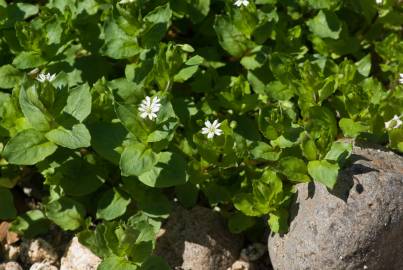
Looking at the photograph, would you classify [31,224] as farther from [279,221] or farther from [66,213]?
A: [279,221]

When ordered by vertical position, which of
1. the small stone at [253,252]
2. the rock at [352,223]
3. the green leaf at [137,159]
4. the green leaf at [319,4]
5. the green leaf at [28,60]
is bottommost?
the small stone at [253,252]

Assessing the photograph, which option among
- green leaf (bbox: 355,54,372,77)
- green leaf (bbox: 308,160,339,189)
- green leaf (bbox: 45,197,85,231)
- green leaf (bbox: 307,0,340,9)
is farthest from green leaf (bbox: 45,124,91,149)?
green leaf (bbox: 355,54,372,77)

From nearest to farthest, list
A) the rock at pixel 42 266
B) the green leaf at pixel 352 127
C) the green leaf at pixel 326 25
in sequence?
the green leaf at pixel 352 127
the rock at pixel 42 266
the green leaf at pixel 326 25

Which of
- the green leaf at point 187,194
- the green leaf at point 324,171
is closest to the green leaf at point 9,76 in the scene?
the green leaf at point 187,194

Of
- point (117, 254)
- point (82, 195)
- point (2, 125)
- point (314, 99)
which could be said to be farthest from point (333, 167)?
point (2, 125)

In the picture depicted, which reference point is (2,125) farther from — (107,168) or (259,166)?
(259,166)

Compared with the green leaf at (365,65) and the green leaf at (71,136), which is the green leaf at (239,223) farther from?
the green leaf at (365,65)

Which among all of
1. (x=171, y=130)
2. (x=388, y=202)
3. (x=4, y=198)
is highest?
(x=171, y=130)

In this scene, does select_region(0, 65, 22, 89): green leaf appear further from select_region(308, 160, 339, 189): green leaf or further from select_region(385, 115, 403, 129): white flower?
select_region(385, 115, 403, 129): white flower
